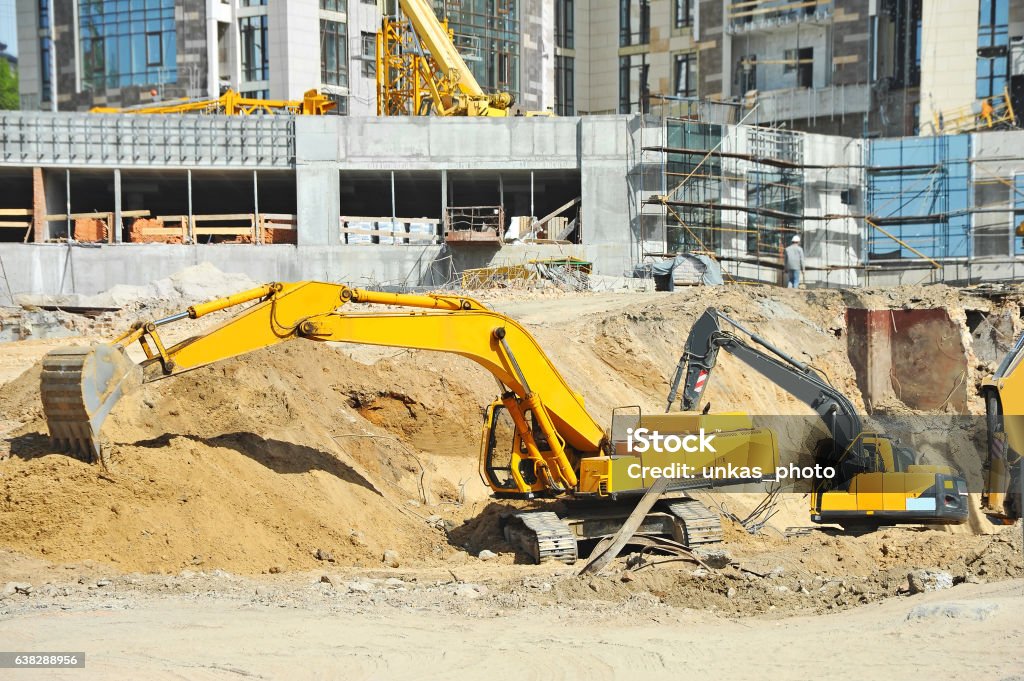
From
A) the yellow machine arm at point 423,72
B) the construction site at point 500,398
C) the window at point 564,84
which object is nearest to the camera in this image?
the construction site at point 500,398

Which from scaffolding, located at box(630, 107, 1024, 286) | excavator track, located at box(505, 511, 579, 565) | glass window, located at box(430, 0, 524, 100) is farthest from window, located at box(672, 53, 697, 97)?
excavator track, located at box(505, 511, 579, 565)

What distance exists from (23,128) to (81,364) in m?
26.4

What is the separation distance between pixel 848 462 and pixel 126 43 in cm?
4432

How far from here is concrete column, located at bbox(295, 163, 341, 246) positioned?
1540 inches

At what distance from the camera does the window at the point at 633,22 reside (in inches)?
2429

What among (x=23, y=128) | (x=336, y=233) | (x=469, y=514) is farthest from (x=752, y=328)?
(x=23, y=128)

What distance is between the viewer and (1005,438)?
17.4 m

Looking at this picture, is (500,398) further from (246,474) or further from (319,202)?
(319,202)

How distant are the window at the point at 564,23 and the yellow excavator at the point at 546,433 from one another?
4767cm

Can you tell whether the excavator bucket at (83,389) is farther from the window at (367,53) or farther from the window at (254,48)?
the window at (367,53)

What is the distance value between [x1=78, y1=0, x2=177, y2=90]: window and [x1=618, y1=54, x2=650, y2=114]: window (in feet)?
68.6

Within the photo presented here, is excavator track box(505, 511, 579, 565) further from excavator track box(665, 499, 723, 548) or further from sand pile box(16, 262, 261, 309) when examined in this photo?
sand pile box(16, 262, 261, 309)

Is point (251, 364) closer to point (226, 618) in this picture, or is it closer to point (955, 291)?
point (226, 618)

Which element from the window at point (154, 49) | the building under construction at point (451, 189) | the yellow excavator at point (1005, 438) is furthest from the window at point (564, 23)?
the yellow excavator at point (1005, 438)
